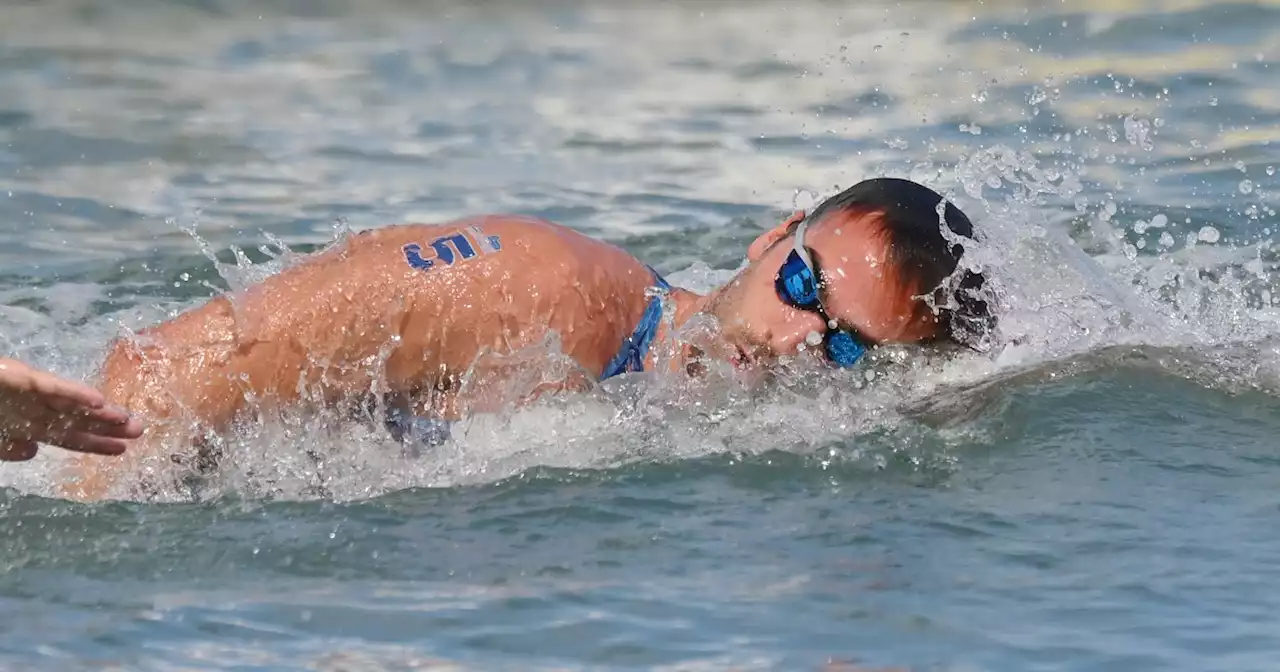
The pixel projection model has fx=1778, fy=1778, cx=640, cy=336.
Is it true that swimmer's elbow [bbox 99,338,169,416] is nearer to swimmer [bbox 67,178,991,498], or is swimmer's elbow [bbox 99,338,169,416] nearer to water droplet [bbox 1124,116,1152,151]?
swimmer [bbox 67,178,991,498]

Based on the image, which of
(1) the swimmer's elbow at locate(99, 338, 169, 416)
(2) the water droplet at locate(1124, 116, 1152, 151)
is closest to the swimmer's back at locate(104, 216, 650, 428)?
(1) the swimmer's elbow at locate(99, 338, 169, 416)

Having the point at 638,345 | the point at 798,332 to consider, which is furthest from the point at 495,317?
the point at 798,332

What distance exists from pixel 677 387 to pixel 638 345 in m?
0.13

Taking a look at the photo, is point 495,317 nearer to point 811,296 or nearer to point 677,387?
point 677,387

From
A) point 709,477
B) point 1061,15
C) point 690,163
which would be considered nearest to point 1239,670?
point 709,477

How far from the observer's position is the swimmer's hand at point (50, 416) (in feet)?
9.89

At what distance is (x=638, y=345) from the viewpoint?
158 inches

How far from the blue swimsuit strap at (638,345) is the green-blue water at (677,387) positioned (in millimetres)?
51

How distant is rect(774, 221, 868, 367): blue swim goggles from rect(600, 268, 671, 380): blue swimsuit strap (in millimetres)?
283

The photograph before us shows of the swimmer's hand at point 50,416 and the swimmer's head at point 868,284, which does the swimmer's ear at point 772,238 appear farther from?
the swimmer's hand at point 50,416

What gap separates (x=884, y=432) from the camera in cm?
395

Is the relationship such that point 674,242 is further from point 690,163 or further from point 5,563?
point 5,563

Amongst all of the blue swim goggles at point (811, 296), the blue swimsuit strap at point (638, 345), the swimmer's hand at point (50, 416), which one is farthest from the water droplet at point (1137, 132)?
the swimmer's hand at point (50, 416)

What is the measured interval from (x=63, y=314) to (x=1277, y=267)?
4.01m
